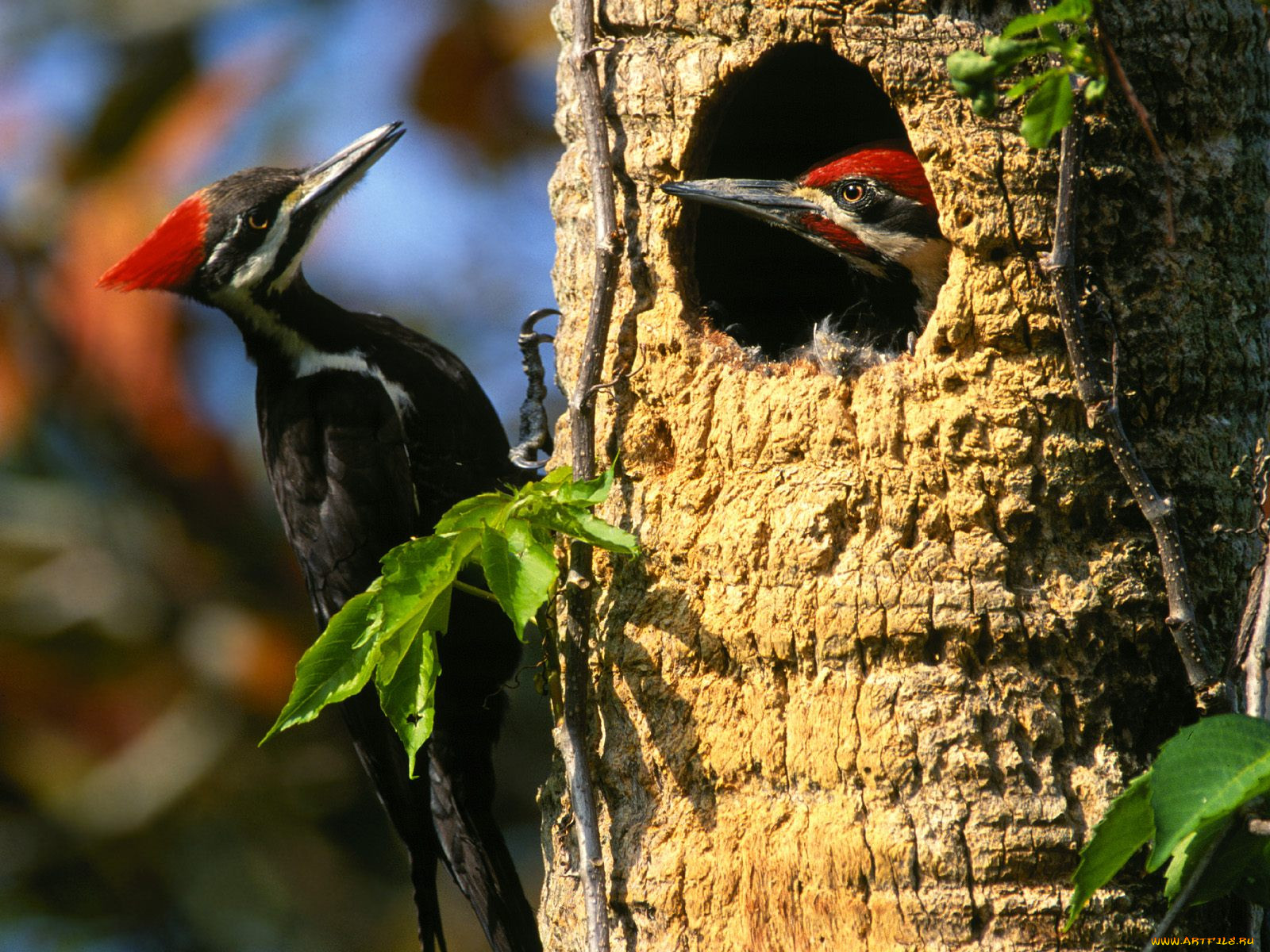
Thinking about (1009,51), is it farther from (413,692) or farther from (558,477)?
(413,692)

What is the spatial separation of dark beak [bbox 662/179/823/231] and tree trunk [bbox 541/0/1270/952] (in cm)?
5

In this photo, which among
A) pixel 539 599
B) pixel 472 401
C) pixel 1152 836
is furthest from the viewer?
pixel 472 401

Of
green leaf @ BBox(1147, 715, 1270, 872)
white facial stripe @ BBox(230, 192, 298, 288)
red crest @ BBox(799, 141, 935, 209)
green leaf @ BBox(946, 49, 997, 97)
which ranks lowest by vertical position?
green leaf @ BBox(1147, 715, 1270, 872)

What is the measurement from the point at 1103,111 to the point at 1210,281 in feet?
1.24

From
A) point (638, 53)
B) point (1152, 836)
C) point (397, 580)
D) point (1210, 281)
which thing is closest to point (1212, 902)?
point (1152, 836)

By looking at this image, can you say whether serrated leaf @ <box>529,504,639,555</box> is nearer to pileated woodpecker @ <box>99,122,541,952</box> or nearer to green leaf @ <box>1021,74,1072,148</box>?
green leaf @ <box>1021,74,1072,148</box>

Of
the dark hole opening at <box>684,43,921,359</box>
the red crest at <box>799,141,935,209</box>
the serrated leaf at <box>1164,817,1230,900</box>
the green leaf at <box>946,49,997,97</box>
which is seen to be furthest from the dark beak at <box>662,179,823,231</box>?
the serrated leaf at <box>1164,817,1230,900</box>

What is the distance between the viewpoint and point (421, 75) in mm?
5996

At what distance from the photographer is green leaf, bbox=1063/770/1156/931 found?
2012 millimetres

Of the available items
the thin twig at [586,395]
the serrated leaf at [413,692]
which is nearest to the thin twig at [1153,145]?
the thin twig at [586,395]

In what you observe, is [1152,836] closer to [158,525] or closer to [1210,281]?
[1210,281]

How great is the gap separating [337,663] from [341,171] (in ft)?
7.03

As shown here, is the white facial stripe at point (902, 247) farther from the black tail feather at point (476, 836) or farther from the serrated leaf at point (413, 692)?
the black tail feather at point (476, 836)

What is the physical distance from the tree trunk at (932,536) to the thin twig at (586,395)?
45 millimetres
